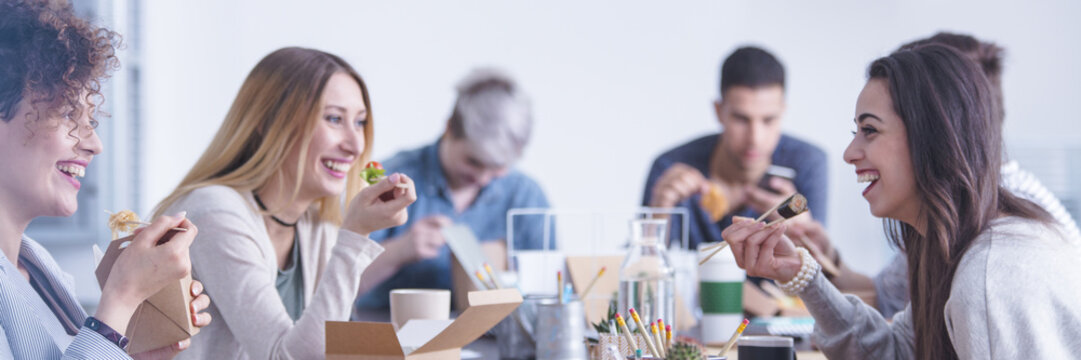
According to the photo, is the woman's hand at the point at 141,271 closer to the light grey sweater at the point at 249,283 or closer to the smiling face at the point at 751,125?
the light grey sweater at the point at 249,283

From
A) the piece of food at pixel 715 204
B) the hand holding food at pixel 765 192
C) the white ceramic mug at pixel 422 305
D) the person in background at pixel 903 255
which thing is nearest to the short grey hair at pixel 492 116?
the piece of food at pixel 715 204

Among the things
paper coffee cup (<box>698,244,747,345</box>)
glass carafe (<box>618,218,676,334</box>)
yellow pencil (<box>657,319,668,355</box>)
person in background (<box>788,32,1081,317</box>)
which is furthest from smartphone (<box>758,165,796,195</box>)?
yellow pencil (<box>657,319,668,355</box>)

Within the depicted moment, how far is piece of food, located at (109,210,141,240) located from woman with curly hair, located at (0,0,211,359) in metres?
0.07

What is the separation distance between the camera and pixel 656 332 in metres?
1.14

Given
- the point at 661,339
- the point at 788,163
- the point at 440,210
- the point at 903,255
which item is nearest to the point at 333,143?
the point at 661,339

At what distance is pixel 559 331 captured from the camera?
1.58 meters

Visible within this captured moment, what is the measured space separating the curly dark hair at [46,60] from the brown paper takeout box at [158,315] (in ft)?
0.66

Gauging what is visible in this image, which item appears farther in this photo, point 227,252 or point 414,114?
point 414,114

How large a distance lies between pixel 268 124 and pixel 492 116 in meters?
2.10

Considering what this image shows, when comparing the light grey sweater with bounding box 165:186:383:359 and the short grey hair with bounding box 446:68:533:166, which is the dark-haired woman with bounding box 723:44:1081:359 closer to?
the light grey sweater with bounding box 165:186:383:359

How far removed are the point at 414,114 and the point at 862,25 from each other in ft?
6.71

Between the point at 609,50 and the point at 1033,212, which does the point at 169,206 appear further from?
the point at 609,50

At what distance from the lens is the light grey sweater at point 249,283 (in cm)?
150

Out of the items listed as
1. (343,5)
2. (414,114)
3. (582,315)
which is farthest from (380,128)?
(582,315)
